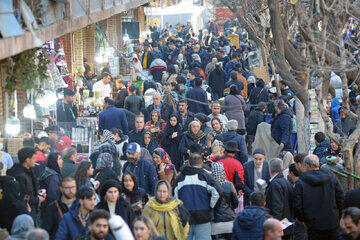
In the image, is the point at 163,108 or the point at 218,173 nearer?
the point at 218,173

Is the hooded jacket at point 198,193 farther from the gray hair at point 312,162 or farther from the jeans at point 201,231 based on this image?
the gray hair at point 312,162

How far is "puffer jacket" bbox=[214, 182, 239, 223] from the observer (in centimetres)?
908

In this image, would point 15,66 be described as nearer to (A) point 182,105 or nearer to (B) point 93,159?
(B) point 93,159

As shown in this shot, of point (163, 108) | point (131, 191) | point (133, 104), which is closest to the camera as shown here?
point (131, 191)

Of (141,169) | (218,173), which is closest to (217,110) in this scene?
(218,173)

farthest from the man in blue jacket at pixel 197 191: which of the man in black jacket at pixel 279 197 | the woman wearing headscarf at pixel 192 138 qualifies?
the woman wearing headscarf at pixel 192 138

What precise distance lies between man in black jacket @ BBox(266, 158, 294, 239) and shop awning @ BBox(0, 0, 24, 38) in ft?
12.9

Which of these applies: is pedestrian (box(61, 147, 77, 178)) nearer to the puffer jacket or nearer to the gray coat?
the puffer jacket

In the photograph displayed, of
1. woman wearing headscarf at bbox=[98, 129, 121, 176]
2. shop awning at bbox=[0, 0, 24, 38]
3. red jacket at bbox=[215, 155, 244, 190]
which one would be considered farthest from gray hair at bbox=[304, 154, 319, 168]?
shop awning at bbox=[0, 0, 24, 38]

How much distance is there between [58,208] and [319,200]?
3410mm

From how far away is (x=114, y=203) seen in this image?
7.73 m

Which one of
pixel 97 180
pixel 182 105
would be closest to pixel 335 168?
pixel 97 180

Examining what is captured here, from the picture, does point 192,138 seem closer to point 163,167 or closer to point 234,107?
point 163,167

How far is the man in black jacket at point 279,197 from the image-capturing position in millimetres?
8758
